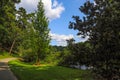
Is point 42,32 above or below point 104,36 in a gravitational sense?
above

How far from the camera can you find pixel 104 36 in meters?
8.68

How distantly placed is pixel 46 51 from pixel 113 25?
92.5 feet

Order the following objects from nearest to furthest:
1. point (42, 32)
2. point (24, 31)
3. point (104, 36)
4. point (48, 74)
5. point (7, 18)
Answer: point (104, 36) → point (48, 74) → point (42, 32) → point (7, 18) → point (24, 31)

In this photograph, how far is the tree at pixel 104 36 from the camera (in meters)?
8.66

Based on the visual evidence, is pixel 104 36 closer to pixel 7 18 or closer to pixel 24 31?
pixel 7 18

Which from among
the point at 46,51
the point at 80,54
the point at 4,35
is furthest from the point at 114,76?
the point at 4,35

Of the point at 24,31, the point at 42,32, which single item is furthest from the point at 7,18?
the point at 42,32

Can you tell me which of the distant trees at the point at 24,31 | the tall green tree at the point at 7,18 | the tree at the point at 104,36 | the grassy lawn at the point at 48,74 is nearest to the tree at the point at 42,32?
the distant trees at the point at 24,31

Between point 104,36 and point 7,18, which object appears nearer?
point 104,36

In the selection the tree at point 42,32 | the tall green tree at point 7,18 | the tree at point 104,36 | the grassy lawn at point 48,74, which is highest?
the tall green tree at point 7,18

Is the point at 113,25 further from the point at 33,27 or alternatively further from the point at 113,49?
the point at 33,27

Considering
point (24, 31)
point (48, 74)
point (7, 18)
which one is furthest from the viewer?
point (24, 31)

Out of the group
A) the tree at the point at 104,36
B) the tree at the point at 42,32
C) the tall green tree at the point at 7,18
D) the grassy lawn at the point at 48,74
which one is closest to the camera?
the tree at the point at 104,36

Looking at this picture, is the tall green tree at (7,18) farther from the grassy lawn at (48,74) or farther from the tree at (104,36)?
the tree at (104,36)
